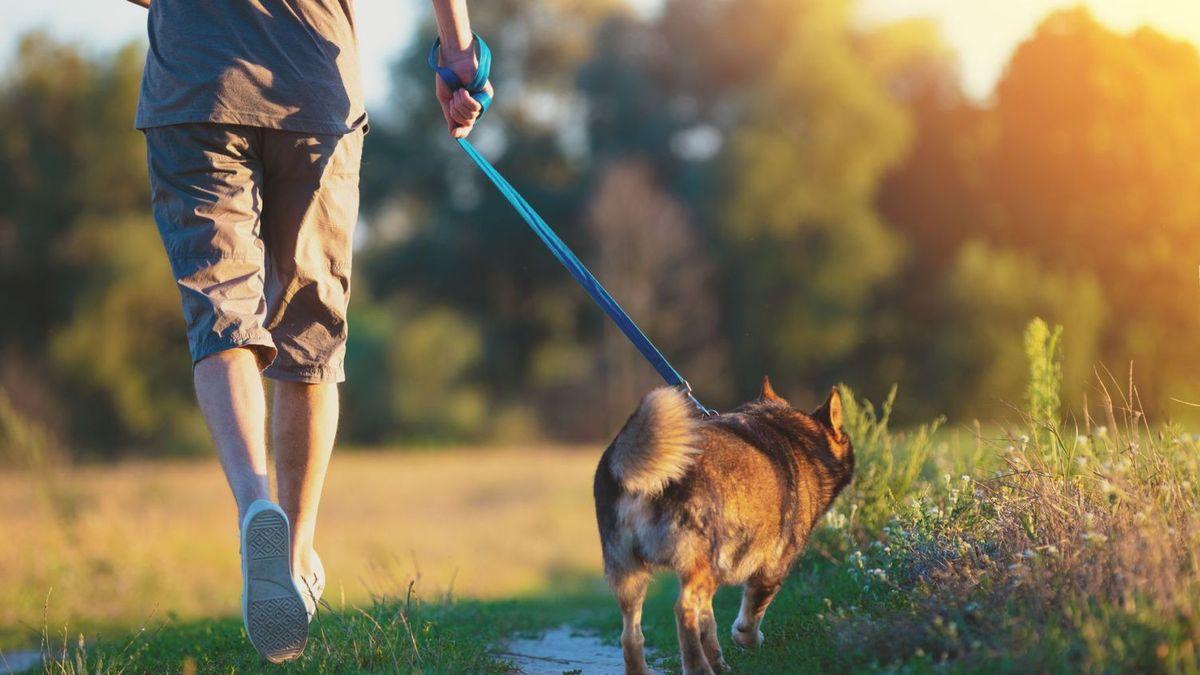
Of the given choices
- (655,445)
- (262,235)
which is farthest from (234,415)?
(655,445)

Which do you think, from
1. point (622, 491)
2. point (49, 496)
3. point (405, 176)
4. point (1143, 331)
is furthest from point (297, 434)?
point (405, 176)

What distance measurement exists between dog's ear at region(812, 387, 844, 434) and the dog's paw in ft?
2.62

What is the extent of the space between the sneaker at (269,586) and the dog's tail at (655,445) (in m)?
0.86

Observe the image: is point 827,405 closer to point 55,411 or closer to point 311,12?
point 311,12

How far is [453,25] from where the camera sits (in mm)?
3328

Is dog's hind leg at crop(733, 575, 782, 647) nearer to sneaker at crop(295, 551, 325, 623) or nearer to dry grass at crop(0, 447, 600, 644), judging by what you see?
dry grass at crop(0, 447, 600, 644)

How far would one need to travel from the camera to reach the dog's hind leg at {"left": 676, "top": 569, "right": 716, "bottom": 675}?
9.66 ft

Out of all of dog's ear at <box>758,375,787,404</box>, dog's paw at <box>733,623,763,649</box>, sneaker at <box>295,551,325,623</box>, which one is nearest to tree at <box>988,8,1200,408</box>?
dog's ear at <box>758,375,787,404</box>

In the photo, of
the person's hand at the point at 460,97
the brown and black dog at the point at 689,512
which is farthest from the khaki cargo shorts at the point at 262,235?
the brown and black dog at the point at 689,512

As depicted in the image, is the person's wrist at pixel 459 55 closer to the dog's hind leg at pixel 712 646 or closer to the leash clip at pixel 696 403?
the leash clip at pixel 696 403

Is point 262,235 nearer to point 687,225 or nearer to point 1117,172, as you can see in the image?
point 1117,172

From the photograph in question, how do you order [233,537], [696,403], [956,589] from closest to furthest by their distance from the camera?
[956,589]
[696,403]
[233,537]

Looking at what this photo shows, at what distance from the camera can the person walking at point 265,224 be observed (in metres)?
2.89

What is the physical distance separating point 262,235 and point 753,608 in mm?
1888
